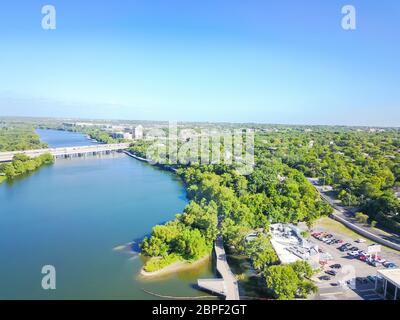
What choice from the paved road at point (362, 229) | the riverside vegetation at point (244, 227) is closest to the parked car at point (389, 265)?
the paved road at point (362, 229)

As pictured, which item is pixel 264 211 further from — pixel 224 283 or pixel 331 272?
pixel 224 283

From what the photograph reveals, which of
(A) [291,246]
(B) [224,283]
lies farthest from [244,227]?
(B) [224,283]

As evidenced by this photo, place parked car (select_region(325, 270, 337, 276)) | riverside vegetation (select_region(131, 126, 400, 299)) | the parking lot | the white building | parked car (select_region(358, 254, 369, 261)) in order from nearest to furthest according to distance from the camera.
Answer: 1. the parking lot
2. parked car (select_region(325, 270, 337, 276))
3. riverside vegetation (select_region(131, 126, 400, 299))
4. the white building
5. parked car (select_region(358, 254, 369, 261))

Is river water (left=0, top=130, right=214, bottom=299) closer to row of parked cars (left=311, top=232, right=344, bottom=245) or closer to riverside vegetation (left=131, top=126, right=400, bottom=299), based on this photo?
riverside vegetation (left=131, top=126, right=400, bottom=299)

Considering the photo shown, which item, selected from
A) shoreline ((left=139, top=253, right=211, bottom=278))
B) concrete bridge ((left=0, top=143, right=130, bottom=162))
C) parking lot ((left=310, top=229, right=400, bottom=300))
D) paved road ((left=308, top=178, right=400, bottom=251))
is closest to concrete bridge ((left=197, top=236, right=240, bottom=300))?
shoreline ((left=139, top=253, right=211, bottom=278))

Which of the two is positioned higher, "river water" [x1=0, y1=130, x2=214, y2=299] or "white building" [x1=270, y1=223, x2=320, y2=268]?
"white building" [x1=270, y1=223, x2=320, y2=268]
